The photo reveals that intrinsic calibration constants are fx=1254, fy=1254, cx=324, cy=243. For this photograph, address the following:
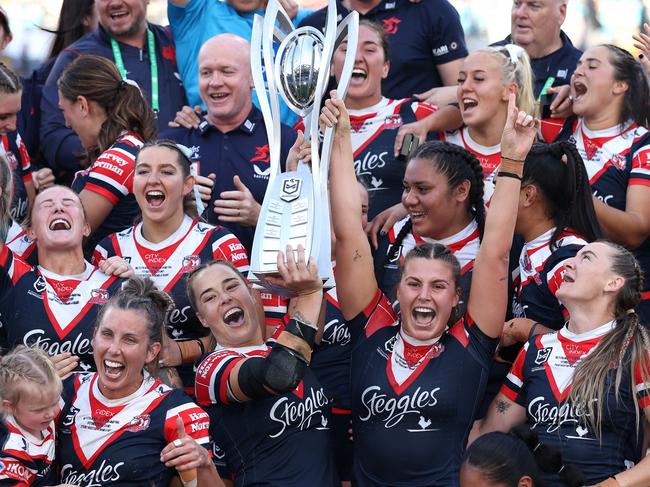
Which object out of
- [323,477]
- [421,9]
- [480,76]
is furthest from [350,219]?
[421,9]

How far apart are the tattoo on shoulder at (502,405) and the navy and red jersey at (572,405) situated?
0.15ft

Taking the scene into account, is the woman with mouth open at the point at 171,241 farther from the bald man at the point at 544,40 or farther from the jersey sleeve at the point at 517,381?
the bald man at the point at 544,40

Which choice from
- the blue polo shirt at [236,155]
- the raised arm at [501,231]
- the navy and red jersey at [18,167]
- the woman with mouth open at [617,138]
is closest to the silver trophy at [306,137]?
the raised arm at [501,231]

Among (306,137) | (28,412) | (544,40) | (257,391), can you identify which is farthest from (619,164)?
(28,412)

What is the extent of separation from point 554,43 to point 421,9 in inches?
27.7

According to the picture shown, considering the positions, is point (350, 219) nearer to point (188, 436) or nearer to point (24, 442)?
point (188, 436)

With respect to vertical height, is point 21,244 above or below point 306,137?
below

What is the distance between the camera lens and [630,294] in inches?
184

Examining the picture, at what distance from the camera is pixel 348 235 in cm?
468

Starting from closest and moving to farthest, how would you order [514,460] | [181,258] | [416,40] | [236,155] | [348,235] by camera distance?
[514,460], [348,235], [181,258], [236,155], [416,40]

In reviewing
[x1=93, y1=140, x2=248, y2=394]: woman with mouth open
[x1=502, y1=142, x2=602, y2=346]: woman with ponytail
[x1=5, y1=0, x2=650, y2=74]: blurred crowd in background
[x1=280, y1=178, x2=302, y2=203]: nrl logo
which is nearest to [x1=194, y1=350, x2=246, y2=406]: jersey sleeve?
[x1=93, y1=140, x2=248, y2=394]: woman with mouth open

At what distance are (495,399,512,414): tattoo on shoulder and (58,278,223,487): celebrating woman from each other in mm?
1091

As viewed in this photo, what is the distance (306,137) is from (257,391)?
3.02ft

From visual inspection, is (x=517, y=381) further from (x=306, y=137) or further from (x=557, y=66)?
(x=557, y=66)
